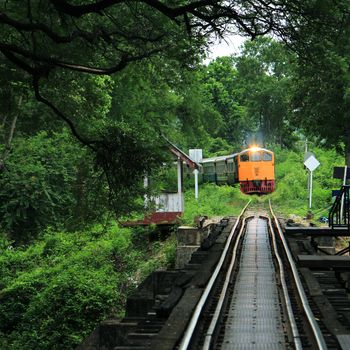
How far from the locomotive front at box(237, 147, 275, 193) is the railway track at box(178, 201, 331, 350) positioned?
88.9ft

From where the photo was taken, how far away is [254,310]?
298 inches

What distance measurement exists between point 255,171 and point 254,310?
3220 cm

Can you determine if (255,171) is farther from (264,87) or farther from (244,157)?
(264,87)

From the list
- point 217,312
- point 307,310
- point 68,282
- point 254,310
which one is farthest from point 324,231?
point 68,282

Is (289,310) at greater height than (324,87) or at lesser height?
lesser

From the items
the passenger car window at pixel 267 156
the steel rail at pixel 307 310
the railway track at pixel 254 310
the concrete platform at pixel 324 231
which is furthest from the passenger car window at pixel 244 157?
the steel rail at pixel 307 310

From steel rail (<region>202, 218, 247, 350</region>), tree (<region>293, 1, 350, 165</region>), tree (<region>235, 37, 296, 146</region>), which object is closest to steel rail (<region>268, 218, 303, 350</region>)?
steel rail (<region>202, 218, 247, 350</region>)

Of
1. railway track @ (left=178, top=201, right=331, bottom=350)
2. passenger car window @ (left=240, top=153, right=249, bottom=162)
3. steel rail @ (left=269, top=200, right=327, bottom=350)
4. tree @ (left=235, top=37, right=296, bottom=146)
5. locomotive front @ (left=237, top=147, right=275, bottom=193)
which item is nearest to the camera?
steel rail @ (left=269, top=200, right=327, bottom=350)

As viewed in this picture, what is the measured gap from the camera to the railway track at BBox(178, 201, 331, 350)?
5.97 meters

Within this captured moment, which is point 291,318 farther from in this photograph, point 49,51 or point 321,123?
point 321,123

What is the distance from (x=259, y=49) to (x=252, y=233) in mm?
46530

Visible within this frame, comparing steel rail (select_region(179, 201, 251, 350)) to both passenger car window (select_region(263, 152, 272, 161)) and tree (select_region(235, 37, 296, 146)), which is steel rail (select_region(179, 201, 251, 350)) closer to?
passenger car window (select_region(263, 152, 272, 161))

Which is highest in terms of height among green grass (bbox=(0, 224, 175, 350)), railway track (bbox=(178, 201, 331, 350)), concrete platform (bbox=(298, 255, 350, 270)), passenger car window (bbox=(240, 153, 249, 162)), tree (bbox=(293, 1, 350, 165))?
tree (bbox=(293, 1, 350, 165))

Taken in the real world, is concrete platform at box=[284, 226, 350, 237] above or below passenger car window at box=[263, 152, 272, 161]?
below
